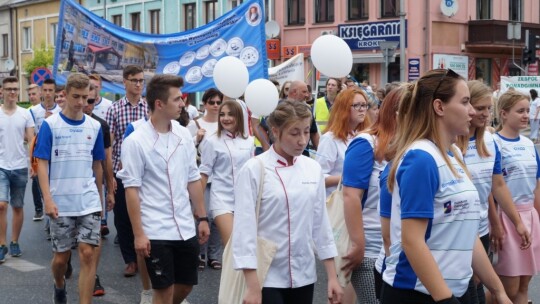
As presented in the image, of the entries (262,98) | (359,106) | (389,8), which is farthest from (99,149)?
(389,8)

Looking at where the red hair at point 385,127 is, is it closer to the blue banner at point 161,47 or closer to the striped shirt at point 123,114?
the striped shirt at point 123,114

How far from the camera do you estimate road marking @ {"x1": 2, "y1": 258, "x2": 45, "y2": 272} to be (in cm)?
862

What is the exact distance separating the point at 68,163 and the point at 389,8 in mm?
28108

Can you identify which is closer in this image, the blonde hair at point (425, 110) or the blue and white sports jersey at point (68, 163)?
the blonde hair at point (425, 110)

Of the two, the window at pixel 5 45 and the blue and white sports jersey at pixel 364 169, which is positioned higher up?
the window at pixel 5 45

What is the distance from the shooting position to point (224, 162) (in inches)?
294

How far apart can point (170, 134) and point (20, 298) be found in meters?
2.70

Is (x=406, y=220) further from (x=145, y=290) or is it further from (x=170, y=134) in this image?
(x=145, y=290)

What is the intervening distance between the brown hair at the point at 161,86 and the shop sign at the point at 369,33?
27.7m

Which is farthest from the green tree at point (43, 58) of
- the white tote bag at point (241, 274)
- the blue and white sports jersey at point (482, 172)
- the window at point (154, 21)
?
the white tote bag at point (241, 274)

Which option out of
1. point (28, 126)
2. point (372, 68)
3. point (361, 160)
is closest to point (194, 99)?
point (372, 68)

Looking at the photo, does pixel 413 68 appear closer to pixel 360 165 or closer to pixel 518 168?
pixel 518 168

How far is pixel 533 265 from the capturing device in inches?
230

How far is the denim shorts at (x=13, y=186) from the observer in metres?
9.36
